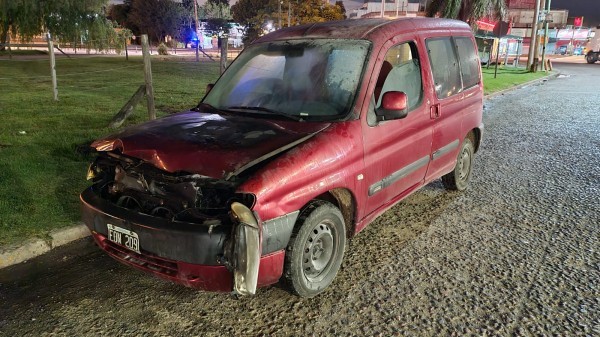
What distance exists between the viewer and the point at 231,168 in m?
2.67

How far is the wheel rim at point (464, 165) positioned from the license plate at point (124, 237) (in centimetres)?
379

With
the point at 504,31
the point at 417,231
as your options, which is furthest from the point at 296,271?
the point at 504,31

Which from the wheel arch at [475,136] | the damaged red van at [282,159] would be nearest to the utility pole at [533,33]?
the wheel arch at [475,136]

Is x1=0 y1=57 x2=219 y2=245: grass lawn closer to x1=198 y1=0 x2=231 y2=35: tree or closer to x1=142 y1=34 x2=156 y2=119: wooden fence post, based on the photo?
x1=142 y1=34 x2=156 y2=119: wooden fence post

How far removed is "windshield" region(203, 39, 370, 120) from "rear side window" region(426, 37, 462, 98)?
1.00 metres

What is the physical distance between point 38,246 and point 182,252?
193 cm

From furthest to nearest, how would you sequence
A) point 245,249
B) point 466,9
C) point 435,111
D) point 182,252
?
point 466,9 → point 435,111 → point 182,252 → point 245,249

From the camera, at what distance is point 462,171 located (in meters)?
5.44

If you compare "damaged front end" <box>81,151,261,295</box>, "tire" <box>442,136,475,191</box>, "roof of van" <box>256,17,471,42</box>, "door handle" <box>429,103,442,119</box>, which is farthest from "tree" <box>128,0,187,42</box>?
"damaged front end" <box>81,151,261,295</box>

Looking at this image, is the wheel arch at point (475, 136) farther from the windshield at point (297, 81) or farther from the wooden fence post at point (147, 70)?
the wooden fence post at point (147, 70)

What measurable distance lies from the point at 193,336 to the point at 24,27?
1959 cm

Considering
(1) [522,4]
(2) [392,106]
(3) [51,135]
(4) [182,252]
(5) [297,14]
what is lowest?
(3) [51,135]

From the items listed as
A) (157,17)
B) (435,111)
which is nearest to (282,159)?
(435,111)

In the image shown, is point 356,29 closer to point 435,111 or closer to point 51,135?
point 435,111
